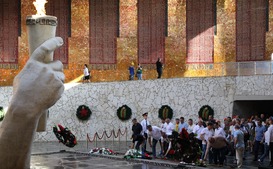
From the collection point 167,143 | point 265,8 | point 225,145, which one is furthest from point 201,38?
point 225,145

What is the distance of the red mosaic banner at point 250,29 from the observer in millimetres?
27062

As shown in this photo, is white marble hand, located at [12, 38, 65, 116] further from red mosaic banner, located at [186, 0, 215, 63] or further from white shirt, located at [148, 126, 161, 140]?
red mosaic banner, located at [186, 0, 215, 63]

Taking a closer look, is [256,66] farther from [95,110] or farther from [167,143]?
[95,110]

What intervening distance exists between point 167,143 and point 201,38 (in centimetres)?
1245

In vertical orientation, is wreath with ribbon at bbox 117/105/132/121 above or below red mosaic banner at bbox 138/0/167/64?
below

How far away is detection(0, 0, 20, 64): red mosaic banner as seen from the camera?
29.0m

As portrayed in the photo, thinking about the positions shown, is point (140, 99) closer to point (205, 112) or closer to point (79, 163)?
point (205, 112)

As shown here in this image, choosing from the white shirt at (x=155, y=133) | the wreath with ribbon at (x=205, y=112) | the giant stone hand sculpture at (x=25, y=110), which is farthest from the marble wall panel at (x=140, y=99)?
the giant stone hand sculpture at (x=25, y=110)

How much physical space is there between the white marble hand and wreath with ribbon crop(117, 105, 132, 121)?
17.5 m

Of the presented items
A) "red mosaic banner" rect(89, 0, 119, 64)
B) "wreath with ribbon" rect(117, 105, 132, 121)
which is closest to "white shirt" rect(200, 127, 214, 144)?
"wreath with ribbon" rect(117, 105, 132, 121)

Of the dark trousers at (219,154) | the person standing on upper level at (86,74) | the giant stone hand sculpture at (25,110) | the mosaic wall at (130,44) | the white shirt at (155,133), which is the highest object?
the mosaic wall at (130,44)

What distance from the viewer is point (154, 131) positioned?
17.4 meters

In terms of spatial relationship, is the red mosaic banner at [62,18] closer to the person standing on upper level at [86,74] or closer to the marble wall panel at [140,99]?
the person standing on upper level at [86,74]

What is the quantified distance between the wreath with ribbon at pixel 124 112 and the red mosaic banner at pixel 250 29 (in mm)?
7743
